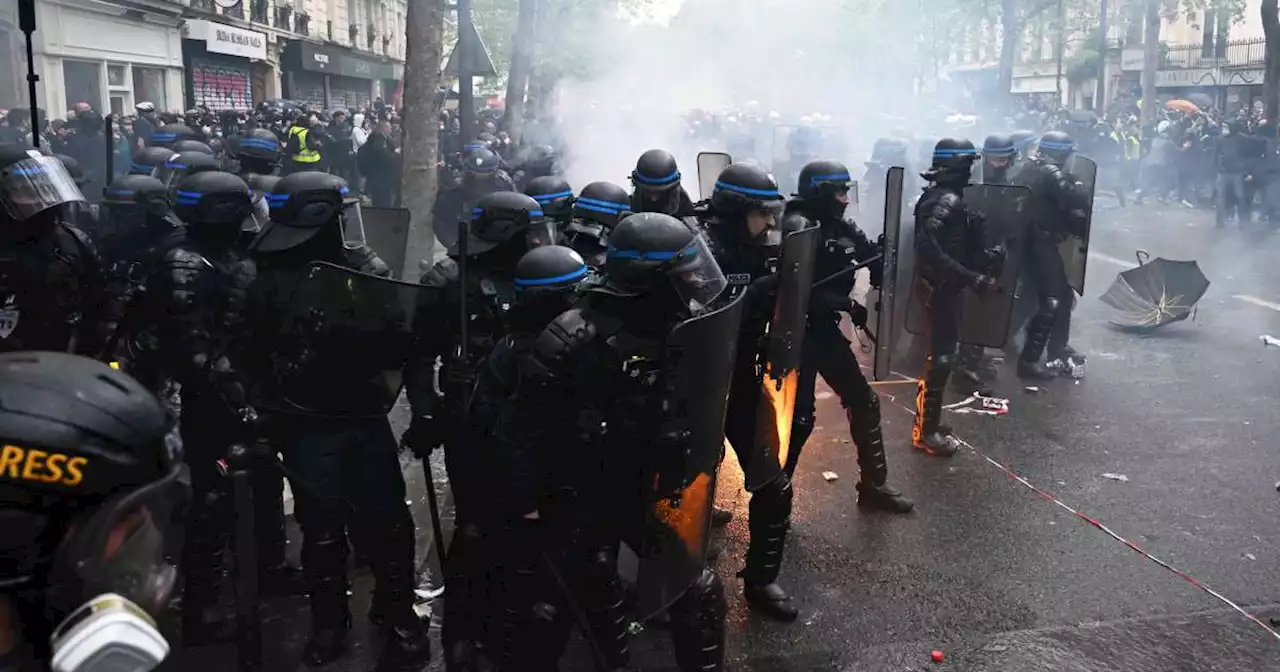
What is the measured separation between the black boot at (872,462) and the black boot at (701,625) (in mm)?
2087

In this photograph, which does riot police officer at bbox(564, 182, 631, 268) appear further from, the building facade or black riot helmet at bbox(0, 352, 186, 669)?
the building facade

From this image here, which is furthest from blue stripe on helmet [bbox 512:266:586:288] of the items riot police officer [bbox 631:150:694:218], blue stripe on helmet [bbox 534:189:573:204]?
blue stripe on helmet [bbox 534:189:573:204]

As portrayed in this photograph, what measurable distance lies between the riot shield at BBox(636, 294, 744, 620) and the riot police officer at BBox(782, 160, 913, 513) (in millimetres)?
1732

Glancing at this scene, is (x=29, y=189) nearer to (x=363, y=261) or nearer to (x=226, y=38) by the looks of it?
(x=363, y=261)

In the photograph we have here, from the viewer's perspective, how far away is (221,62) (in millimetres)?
26422

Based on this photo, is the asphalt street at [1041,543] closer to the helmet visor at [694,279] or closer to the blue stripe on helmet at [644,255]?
the helmet visor at [694,279]

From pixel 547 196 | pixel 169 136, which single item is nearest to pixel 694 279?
pixel 547 196

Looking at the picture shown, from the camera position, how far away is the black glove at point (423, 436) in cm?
373

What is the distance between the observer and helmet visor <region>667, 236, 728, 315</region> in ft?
10.7

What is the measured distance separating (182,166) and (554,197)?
84.9 inches

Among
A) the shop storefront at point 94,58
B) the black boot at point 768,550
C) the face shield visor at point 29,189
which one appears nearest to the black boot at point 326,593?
the black boot at point 768,550

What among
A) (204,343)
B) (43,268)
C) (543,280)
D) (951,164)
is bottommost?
(204,343)

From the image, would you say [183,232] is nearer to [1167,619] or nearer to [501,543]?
[501,543]

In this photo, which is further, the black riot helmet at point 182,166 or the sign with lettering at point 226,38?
the sign with lettering at point 226,38
